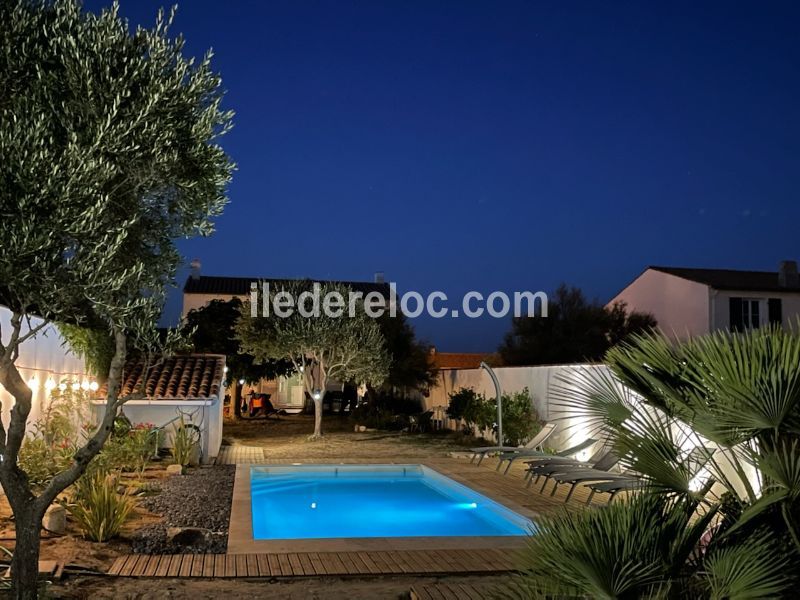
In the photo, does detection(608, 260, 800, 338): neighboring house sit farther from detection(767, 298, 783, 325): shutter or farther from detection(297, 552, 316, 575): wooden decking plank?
detection(297, 552, 316, 575): wooden decking plank

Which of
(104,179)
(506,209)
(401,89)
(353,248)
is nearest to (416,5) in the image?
(401,89)

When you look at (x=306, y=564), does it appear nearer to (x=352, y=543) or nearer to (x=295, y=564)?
(x=295, y=564)

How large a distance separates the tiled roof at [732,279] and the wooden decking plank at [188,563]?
69.1 feet

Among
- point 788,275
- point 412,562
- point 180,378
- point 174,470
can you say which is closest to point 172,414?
point 180,378

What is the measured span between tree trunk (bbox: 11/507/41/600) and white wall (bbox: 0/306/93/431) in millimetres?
3520

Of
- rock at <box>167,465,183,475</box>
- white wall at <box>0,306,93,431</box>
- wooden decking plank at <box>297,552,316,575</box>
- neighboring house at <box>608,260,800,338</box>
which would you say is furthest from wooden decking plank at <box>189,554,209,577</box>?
neighboring house at <box>608,260,800,338</box>

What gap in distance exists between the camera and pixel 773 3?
20.6m

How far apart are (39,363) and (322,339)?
9.88 m

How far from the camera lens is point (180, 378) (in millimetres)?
15766

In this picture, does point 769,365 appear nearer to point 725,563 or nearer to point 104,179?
point 725,563

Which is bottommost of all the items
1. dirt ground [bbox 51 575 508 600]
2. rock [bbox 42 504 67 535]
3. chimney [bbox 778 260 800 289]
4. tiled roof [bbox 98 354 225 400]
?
dirt ground [bbox 51 575 508 600]

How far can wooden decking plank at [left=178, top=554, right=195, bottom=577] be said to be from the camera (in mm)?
6594

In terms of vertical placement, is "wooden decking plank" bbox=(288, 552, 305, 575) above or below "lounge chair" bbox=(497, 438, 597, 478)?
below

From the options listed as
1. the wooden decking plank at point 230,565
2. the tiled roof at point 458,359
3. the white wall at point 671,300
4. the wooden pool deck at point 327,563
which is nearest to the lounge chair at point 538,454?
the wooden pool deck at point 327,563
